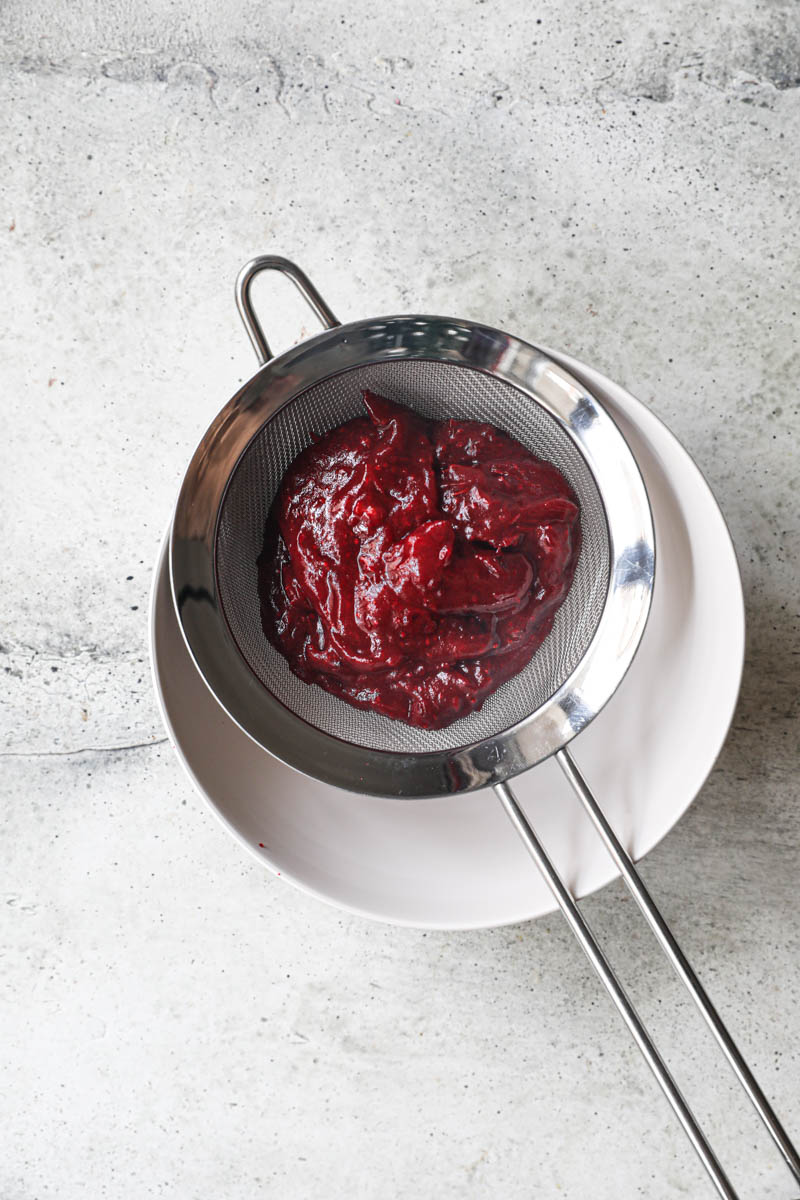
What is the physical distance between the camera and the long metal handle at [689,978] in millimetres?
1030

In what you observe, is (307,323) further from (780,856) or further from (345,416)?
(780,856)

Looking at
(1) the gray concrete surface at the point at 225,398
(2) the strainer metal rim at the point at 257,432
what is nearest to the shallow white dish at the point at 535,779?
(2) the strainer metal rim at the point at 257,432

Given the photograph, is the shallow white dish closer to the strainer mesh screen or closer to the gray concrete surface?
the strainer mesh screen

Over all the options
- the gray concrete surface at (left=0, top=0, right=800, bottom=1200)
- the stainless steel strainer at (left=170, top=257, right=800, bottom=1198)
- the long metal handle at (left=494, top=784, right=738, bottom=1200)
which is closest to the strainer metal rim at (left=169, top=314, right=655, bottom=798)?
the stainless steel strainer at (left=170, top=257, right=800, bottom=1198)

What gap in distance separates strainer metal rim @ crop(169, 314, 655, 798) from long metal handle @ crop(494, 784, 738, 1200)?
0.11m

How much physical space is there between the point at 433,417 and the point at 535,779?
21.4 inches

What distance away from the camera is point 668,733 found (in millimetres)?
1264

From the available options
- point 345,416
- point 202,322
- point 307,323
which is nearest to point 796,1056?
point 345,416

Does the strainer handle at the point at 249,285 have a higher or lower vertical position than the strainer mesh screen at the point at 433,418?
higher

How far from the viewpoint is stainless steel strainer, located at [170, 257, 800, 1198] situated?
1165 millimetres

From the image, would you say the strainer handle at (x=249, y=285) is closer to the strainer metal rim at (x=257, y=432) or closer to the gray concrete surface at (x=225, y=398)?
the strainer metal rim at (x=257, y=432)

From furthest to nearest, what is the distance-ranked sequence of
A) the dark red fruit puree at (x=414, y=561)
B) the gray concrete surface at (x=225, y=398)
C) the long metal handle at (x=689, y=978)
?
the gray concrete surface at (x=225, y=398) → the dark red fruit puree at (x=414, y=561) → the long metal handle at (x=689, y=978)

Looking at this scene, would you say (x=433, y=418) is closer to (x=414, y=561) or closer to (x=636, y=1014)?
(x=414, y=561)

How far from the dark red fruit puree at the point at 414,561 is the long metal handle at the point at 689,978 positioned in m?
0.22
